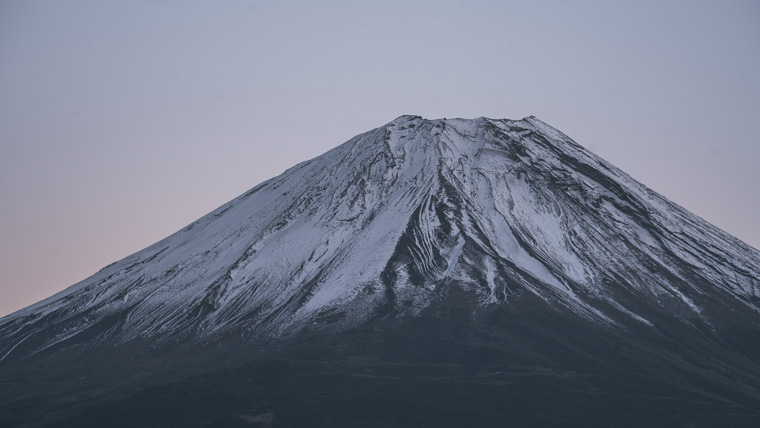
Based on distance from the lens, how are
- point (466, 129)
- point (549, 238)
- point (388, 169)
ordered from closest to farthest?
point (549, 238) < point (388, 169) < point (466, 129)

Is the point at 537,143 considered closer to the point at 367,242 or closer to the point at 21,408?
the point at 367,242

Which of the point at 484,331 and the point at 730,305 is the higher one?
the point at 484,331

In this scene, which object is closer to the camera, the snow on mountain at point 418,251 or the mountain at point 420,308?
the mountain at point 420,308

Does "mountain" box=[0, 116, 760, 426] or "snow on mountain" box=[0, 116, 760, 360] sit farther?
"snow on mountain" box=[0, 116, 760, 360]

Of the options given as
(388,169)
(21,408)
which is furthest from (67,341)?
(388,169)

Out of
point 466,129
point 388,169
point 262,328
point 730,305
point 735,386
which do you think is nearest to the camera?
point 735,386
